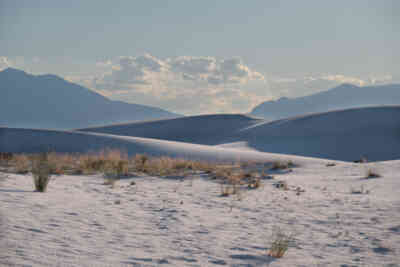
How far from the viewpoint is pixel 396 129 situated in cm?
5081

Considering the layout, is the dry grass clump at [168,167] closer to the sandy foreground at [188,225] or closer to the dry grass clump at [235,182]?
the dry grass clump at [235,182]

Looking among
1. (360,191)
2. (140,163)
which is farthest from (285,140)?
(360,191)

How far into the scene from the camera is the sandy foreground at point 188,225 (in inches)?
181

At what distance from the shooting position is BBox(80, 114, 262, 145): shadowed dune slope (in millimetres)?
87062

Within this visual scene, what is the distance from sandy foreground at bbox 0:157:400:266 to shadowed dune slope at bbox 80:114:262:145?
71.4m

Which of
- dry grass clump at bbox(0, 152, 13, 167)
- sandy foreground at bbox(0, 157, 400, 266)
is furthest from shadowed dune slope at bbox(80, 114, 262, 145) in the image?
sandy foreground at bbox(0, 157, 400, 266)

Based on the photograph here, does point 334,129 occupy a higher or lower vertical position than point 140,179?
higher

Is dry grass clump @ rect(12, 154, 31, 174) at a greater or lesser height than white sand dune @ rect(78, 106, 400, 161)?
lesser

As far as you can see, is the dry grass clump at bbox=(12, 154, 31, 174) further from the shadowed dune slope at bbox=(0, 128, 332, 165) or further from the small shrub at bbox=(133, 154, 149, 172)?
the shadowed dune slope at bbox=(0, 128, 332, 165)

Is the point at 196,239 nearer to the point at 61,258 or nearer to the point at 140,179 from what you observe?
the point at 61,258

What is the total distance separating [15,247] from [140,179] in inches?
290

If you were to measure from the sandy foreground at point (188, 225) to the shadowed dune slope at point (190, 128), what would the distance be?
71.4 m

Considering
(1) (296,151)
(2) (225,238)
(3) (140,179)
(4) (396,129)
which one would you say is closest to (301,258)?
(2) (225,238)

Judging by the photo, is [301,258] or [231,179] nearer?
[301,258]
